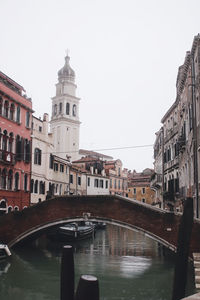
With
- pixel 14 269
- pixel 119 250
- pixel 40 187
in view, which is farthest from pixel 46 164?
pixel 14 269

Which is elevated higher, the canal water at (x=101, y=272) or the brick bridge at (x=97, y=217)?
the brick bridge at (x=97, y=217)

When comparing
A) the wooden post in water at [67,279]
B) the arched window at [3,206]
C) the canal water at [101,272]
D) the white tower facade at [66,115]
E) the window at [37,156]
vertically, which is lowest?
the canal water at [101,272]

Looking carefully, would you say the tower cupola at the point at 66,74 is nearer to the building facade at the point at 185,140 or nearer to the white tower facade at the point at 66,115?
the white tower facade at the point at 66,115

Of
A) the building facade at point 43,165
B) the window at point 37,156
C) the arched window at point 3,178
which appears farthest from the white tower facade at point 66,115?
the arched window at point 3,178

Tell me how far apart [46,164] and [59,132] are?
2442 cm

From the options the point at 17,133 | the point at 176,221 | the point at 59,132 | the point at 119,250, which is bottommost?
the point at 119,250

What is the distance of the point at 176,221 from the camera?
50.4 ft

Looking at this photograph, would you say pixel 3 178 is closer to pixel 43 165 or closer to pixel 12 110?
pixel 12 110

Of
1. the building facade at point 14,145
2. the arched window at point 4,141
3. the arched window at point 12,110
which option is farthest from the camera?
the arched window at point 12,110

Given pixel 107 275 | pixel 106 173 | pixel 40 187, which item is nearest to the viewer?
pixel 107 275

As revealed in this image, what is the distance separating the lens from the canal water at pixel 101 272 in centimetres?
1116

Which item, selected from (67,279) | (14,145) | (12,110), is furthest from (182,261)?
(12,110)

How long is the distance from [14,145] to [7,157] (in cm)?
144

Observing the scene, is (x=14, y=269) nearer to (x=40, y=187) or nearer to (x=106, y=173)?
(x=40, y=187)
